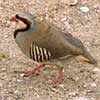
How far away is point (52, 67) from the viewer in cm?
520

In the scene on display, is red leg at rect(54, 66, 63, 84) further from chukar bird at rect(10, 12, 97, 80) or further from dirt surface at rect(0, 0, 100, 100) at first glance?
chukar bird at rect(10, 12, 97, 80)

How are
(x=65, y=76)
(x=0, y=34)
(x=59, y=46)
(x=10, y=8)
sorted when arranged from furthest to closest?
(x=10, y=8) → (x=0, y=34) → (x=65, y=76) → (x=59, y=46)

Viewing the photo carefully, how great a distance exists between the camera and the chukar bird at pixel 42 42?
463 cm

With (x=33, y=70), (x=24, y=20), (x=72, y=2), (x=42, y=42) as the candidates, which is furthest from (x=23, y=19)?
(x=72, y=2)

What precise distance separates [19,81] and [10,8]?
5.16 ft

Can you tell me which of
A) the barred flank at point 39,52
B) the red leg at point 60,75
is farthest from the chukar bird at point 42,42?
the red leg at point 60,75

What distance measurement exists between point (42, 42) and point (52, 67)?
0.64m

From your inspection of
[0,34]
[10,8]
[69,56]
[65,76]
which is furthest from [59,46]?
[10,8]

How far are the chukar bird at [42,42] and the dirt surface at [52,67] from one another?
0.17 meters

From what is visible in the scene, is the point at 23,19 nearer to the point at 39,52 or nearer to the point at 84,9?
the point at 39,52

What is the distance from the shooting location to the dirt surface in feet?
15.5

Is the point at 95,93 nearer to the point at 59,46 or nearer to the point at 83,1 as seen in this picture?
the point at 59,46

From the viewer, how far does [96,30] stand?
5.98 meters

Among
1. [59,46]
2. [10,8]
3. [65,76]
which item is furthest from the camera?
[10,8]
